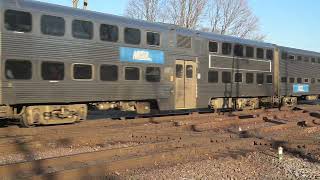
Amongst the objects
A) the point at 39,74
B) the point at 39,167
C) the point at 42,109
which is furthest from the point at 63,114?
the point at 39,167

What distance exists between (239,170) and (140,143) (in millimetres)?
3603

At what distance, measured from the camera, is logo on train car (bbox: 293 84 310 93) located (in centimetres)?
2716

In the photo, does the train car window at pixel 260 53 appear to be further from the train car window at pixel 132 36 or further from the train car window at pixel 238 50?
the train car window at pixel 132 36

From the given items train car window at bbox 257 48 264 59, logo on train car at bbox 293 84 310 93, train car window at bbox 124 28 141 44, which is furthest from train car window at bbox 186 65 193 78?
logo on train car at bbox 293 84 310 93

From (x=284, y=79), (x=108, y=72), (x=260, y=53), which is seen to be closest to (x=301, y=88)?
(x=284, y=79)

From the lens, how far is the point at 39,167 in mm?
8047

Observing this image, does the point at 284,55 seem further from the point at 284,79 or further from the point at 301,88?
the point at 301,88

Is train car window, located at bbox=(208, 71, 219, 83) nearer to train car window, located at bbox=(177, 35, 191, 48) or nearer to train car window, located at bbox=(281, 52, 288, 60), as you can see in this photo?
train car window, located at bbox=(177, 35, 191, 48)

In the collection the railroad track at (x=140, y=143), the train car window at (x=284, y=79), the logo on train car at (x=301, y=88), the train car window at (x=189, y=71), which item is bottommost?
the railroad track at (x=140, y=143)

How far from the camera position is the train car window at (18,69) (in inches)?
512

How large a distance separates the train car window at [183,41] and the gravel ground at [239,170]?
30.7 feet

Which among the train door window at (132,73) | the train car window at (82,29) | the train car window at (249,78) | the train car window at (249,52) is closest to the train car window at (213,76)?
the train car window at (249,78)

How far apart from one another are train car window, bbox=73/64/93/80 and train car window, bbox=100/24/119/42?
119 cm

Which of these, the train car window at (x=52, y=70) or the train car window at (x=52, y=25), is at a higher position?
the train car window at (x=52, y=25)
